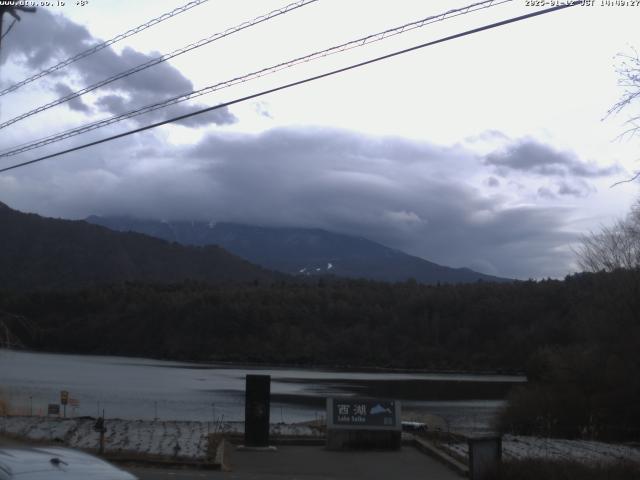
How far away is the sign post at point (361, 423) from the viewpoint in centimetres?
2333

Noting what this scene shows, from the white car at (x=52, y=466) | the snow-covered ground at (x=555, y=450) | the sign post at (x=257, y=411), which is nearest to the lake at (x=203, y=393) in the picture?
the snow-covered ground at (x=555, y=450)

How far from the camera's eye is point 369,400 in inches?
936

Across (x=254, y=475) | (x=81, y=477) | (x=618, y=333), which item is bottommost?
(x=254, y=475)

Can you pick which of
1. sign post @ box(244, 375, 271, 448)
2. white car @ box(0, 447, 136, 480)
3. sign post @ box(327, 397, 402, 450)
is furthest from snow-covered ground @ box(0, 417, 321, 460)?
white car @ box(0, 447, 136, 480)

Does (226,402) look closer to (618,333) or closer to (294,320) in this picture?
(618,333)

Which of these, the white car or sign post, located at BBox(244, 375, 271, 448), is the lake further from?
the white car

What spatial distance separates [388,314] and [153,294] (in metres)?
52.4

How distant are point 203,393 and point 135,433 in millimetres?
54116

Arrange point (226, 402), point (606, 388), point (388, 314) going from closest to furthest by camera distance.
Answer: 1. point (606, 388)
2. point (226, 402)
3. point (388, 314)

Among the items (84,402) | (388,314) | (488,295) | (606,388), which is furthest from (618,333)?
(388,314)

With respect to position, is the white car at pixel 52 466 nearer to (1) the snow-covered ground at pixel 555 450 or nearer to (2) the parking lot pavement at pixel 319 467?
(2) the parking lot pavement at pixel 319 467

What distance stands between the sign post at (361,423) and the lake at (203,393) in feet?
78.5

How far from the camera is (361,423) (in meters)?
23.5

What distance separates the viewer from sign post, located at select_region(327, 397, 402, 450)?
23.3 meters
